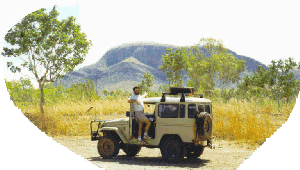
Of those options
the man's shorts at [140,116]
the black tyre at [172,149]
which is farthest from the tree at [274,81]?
the man's shorts at [140,116]

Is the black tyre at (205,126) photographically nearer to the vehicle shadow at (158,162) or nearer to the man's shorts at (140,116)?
the vehicle shadow at (158,162)

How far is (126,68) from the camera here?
11.9 ft

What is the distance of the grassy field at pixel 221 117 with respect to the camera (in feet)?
11.2

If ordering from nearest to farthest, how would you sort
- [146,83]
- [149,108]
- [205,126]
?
[146,83] → [205,126] → [149,108]

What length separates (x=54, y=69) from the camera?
3.57 m

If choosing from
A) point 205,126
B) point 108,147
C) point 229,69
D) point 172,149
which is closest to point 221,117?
point 205,126

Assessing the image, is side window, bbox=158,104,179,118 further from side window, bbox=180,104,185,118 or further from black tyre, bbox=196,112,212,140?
black tyre, bbox=196,112,212,140

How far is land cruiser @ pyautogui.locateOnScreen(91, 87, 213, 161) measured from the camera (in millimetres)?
3984

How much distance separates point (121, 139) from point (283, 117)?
214cm

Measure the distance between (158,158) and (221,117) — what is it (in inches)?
34.0

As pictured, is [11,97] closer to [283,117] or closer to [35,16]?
[35,16]

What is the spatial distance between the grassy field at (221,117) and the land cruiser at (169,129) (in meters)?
0.17

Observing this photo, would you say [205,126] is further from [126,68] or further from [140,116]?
[126,68]

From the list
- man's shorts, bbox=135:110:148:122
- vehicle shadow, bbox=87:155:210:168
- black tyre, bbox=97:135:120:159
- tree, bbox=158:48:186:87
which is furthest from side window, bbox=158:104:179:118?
tree, bbox=158:48:186:87
